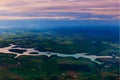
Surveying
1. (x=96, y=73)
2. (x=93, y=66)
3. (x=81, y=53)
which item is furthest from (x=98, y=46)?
(x=96, y=73)

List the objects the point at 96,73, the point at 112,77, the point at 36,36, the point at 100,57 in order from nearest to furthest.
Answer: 1. the point at 112,77
2. the point at 96,73
3. the point at 100,57
4. the point at 36,36

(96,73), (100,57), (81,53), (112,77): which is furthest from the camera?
(81,53)

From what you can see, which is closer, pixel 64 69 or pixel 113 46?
pixel 64 69

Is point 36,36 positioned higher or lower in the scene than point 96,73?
higher

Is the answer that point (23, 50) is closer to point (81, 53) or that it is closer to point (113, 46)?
point (81, 53)

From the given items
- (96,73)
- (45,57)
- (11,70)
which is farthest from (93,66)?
(11,70)

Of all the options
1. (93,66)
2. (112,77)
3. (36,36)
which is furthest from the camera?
(36,36)

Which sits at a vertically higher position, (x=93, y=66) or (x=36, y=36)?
(x=36, y=36)

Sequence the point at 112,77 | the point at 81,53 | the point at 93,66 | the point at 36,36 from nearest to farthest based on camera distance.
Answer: the point at 112,77
the point at 93,66
the point at 81,53
the point at 36,36

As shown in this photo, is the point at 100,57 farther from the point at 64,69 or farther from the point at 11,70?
the point at 11,70
